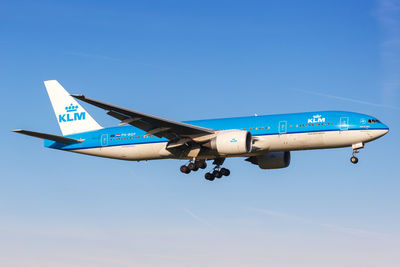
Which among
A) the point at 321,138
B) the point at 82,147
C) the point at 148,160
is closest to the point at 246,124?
the point at 321,138

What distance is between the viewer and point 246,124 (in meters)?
38.5

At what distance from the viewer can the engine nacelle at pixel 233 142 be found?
36.6 m

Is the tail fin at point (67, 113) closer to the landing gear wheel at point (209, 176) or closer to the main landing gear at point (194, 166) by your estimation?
the main landing gear at point (194, 166)

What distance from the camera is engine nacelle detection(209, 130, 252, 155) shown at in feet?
120

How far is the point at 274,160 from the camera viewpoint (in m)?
42.1

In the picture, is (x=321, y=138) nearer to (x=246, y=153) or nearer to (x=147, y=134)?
(x=246, y=153)

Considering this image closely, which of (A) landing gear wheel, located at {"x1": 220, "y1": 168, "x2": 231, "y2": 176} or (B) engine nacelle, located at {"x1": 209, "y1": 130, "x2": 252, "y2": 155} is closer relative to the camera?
(B) engine nacelle, located at {"x1": 209, "y1": 130, "x2": 252, "y2": 155}

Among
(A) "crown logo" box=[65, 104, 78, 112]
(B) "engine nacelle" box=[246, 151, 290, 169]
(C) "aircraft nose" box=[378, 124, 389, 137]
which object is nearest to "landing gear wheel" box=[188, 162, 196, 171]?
(B) "engine nacelle" box=[246, 151, 290, 169]

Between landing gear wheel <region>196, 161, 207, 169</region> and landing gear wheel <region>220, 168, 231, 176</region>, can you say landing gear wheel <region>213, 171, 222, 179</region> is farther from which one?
landing gear wheel <region>196, 161, 207, 169</region>

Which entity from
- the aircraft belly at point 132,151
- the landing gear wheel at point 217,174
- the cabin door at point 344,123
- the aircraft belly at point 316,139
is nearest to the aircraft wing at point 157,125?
the aircraft belly at point 132,151

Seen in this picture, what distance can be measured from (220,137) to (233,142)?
3.60 feet

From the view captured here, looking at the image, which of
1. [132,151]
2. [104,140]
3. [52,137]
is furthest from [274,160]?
[52,137]

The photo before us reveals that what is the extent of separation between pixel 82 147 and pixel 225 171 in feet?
33.4

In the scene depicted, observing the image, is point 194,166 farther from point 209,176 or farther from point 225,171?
point 225,171
